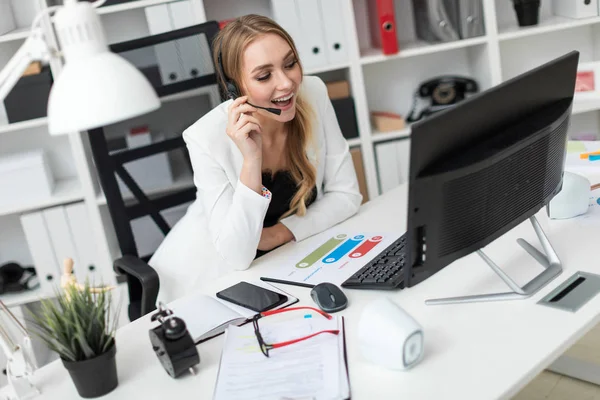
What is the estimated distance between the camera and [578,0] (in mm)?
2898

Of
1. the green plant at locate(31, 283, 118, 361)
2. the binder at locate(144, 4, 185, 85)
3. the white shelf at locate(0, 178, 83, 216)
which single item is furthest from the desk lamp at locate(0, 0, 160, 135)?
the white shelf at locate(0, 178, 83, 216)

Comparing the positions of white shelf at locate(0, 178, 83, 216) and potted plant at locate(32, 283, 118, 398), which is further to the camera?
white shelf at locate(0, 178, 83, 216)

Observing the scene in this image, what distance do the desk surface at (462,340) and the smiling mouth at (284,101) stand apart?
1.61 feet

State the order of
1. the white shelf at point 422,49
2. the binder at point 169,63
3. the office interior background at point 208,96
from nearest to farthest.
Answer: the binder at point 169,63 < the office interior background at point 208,96 < the white shelf at point 422,49

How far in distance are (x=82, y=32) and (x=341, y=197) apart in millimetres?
1092

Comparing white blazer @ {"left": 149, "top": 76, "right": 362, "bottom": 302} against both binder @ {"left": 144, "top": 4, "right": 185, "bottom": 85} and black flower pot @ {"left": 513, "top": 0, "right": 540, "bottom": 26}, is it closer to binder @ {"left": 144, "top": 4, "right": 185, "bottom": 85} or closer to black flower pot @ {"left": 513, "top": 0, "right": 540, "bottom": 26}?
binder @ {"left": 144, "top": 4, "right": 185, "bottom": 85}

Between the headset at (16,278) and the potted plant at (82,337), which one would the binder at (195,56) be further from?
the headset at (16,278)

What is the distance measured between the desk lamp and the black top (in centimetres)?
102

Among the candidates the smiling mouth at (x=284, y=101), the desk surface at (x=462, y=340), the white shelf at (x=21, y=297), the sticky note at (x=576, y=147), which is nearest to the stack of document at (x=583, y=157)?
the sticky note at (x=576, y=147)

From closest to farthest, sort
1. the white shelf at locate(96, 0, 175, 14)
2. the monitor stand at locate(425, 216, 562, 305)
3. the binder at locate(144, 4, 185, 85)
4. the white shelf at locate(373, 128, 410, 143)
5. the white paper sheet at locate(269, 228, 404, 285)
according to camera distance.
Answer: the monitor stand at locate(425, 216, 562, 305) → the white paper sheet at locate(269, 228, 404, 285) → the binder at locate(144, 4, 185, 85) → the white shelf at locate(96, 0, 175, 14) → the white shelf at locate(373, 128, 410, 143)

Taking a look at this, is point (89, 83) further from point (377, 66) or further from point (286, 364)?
point (377, 66)

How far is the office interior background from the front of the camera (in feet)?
9.18

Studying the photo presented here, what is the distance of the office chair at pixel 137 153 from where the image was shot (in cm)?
192

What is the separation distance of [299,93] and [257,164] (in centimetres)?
36
